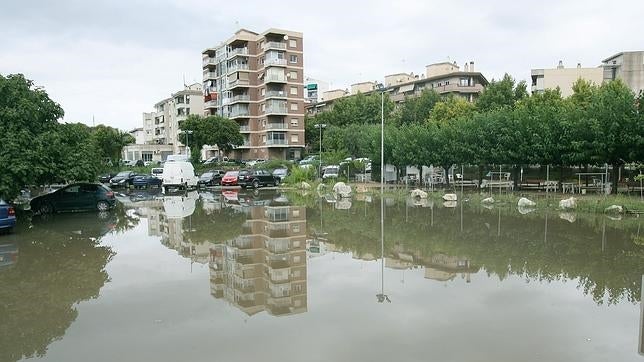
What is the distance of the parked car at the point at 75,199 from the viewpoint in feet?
71.3

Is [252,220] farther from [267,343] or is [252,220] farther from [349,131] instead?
[349,131]

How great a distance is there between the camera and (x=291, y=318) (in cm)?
723

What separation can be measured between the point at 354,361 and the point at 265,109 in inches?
2684

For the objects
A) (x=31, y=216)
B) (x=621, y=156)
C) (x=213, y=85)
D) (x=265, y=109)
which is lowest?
(x=31, y=216)

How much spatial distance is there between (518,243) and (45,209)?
20.5 metres

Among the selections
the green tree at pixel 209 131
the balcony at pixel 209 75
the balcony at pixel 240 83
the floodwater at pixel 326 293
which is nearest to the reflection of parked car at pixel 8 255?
the floodwater at pixel 326 293

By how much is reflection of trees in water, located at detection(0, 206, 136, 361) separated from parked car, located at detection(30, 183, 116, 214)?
200 inches

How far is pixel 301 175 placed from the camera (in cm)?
3947

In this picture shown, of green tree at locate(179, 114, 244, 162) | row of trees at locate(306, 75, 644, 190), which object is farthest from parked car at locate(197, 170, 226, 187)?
green tree at locate(179, 114, 244, 162)

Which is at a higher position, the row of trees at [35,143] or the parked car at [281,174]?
the row of trees at [35,143]

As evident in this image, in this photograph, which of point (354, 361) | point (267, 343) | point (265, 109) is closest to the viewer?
point (354, 361)

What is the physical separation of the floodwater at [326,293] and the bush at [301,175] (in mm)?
22830

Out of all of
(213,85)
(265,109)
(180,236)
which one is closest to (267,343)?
(180,236)

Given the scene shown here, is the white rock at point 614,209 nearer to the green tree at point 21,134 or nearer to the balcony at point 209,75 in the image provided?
the green tree at point 21,134
